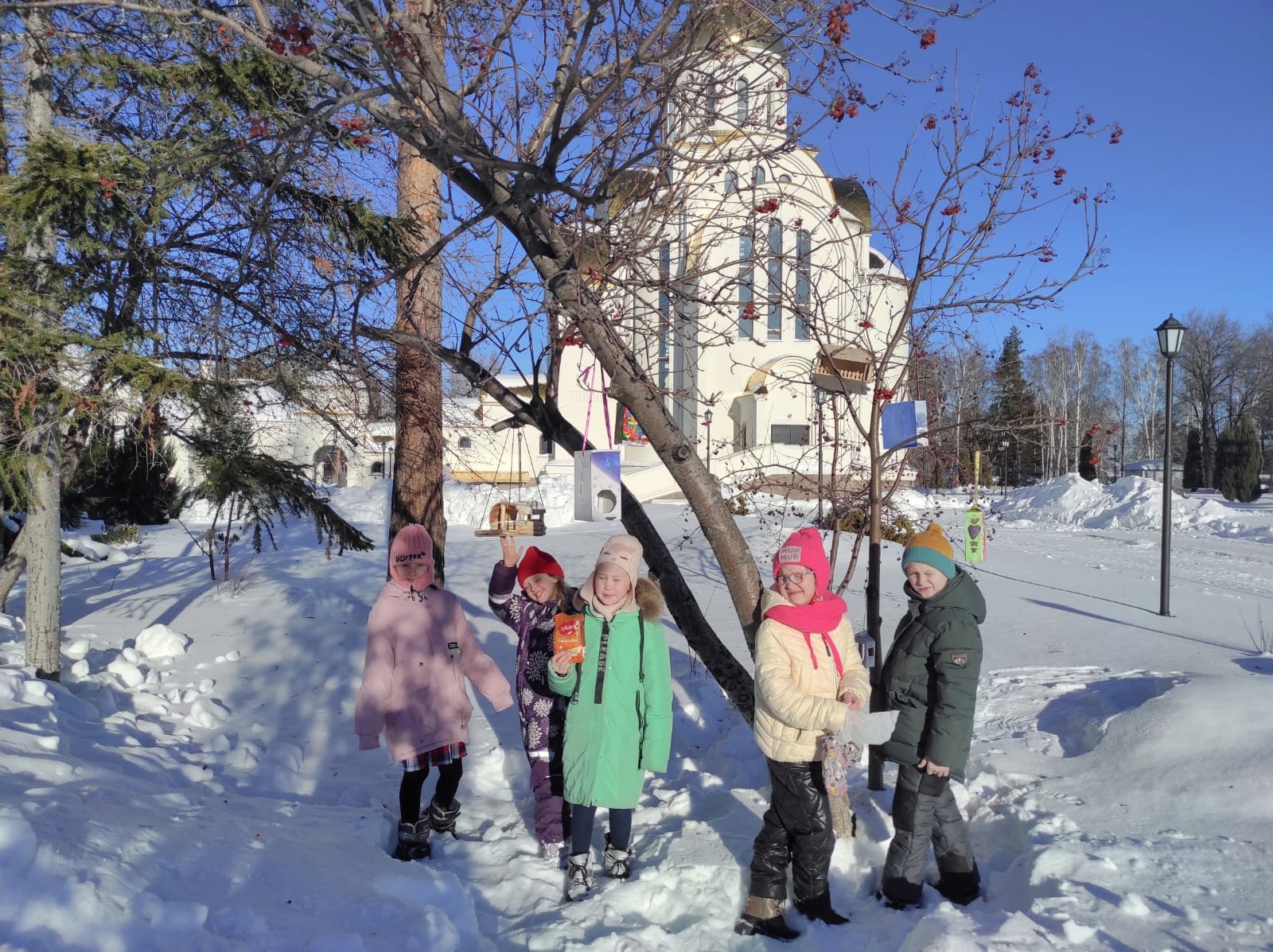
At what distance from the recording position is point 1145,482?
22812mm

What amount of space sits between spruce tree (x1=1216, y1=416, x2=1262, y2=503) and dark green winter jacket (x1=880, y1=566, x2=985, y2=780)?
35.6 m

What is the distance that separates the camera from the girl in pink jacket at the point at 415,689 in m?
3.74

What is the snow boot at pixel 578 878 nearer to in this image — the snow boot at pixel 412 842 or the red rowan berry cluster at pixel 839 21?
the snow boot at pixel 412 842

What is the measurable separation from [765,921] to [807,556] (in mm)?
1460

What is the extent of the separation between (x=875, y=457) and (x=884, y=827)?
5.99ft

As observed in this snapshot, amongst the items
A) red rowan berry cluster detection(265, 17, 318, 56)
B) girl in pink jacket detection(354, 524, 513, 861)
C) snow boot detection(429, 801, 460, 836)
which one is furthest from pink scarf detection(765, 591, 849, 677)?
red rowan berry cluster detection(265, 17, 318, 56)

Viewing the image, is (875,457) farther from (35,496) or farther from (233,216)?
(35,496)

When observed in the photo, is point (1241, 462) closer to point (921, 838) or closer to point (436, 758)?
point (921, 838)

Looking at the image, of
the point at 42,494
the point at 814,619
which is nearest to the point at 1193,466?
the point at 814,619

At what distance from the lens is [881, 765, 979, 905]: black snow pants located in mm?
3291

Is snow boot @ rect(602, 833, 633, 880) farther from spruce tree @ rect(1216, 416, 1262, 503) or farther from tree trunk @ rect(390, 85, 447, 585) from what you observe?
spruce tree @ rect(1216, 416, 1262, 503)

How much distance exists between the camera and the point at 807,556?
330 cm

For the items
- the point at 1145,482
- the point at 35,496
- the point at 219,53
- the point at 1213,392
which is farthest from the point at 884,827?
the point at 1213,392

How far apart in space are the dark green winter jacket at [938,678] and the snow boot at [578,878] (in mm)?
1376
